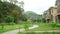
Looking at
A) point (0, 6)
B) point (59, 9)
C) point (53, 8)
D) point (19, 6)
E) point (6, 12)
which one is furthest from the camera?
point (19, 6)

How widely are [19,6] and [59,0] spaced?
37882 mm

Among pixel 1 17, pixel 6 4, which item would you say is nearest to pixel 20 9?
pixel 6 4

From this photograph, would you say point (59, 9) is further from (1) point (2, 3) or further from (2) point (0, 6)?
(1) point (2, 3)

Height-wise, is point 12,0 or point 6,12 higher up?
point 12,0

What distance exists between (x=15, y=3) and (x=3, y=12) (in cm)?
892

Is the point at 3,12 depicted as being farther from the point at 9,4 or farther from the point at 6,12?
the point at 9,4

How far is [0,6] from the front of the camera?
7119cm

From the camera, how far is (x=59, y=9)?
47656mm

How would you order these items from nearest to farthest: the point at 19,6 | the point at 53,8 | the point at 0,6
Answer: the point at 53,8 → the point at 0,6 → the point at 19,6

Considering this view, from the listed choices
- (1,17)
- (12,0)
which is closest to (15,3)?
(12,0)

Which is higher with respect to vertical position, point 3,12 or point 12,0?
point 12,0

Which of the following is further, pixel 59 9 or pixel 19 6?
pixel 19 6

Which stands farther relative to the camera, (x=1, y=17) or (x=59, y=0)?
(x=1, y=17)

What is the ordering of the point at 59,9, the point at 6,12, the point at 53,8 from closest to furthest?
the point at 59,9 < the point at 53,8 < the point at 6,12
